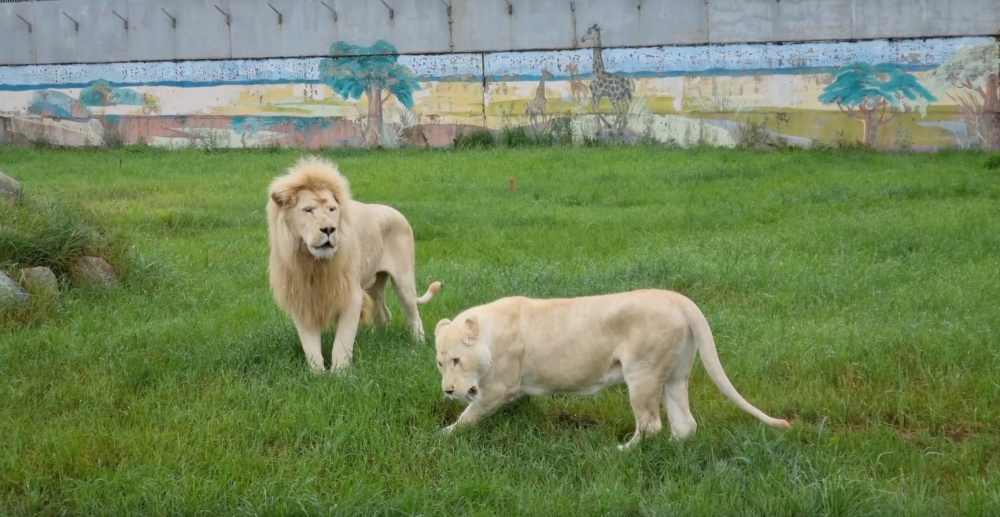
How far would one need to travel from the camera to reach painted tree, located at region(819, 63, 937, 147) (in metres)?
19.2

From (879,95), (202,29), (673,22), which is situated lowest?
(879,95)

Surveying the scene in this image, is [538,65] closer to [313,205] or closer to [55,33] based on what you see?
[55,33]

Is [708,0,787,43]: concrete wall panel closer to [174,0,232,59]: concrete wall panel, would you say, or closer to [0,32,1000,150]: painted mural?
[0,32,1000,150]: painted mural

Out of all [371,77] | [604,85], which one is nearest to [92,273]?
[604,85]

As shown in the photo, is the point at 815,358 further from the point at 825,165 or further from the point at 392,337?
the point at 825,165

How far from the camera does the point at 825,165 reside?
15.5 metres

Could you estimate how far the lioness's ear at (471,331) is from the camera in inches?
179

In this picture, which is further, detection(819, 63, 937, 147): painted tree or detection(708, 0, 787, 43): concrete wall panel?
detection(708, 0, 787, 43): concrete wall panel

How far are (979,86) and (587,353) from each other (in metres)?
16.9

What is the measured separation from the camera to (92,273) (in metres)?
7.78

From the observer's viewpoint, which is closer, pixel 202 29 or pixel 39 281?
pixel 39 281

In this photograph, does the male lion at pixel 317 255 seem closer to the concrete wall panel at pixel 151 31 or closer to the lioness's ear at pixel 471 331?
the lioness's ear at pixel 471 331

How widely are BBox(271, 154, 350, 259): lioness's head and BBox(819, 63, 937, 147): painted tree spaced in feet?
50.7

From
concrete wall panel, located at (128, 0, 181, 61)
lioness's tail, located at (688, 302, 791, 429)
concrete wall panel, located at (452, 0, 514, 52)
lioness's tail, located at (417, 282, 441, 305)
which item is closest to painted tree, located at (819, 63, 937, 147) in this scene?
concrete wall panel, located at (452, 0, 514, 52)
